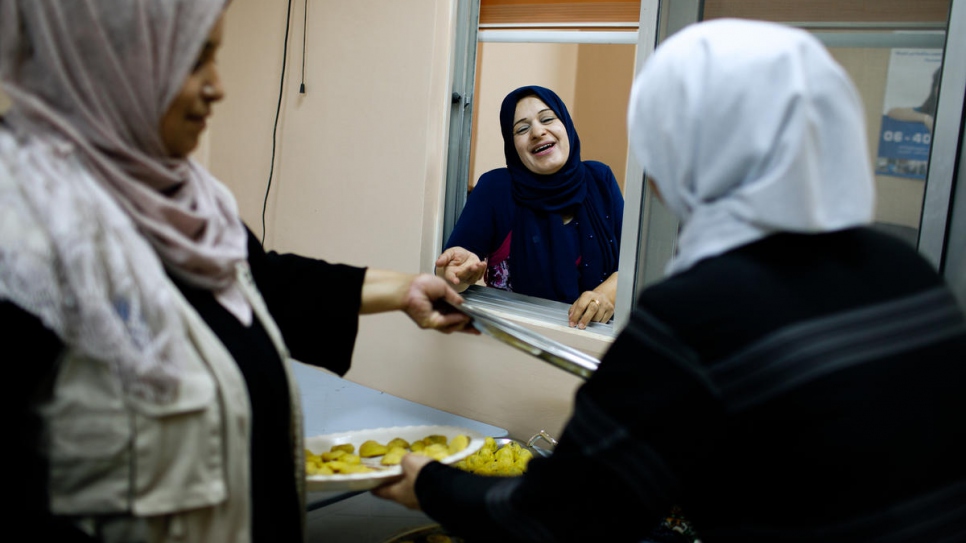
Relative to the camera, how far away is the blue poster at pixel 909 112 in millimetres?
1399

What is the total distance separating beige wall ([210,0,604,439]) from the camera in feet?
6.23

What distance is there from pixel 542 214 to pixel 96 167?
1.43m

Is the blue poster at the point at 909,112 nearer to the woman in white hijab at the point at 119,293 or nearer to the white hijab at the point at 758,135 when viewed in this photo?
the white hijab at the point at 758,135

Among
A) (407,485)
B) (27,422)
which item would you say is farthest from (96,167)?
(407,485)

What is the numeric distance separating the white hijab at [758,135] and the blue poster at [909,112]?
777 millimetres

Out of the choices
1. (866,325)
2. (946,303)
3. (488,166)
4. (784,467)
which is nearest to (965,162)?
(946,303)

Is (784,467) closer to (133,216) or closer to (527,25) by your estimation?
(133,216)

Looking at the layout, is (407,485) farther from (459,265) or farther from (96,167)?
(459,265)

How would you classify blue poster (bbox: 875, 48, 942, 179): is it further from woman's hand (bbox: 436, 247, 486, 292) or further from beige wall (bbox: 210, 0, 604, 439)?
woman's hand (bbox: 436, 247, 486, 292)

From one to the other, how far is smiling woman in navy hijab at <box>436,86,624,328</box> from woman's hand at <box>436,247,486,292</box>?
4 cm

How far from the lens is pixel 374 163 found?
6.76 ft

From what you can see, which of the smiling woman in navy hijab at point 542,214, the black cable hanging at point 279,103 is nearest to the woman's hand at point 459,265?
the smiling woman in navy hijab at point 542,214

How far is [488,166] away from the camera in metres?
3.94

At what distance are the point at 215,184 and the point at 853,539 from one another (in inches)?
35.3
